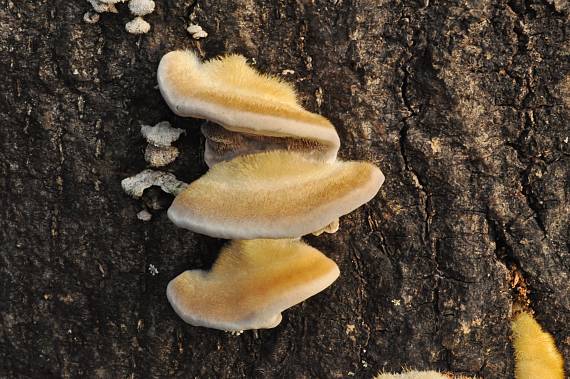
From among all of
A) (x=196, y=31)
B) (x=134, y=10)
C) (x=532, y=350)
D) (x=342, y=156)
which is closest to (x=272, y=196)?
(x=342, y=156)

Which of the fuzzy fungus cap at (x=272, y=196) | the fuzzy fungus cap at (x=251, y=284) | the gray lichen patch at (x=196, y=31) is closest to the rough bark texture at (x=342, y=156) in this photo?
the gray lichen patch at (x=196, y=31)

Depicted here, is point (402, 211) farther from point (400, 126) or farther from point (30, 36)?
point (30, 36)

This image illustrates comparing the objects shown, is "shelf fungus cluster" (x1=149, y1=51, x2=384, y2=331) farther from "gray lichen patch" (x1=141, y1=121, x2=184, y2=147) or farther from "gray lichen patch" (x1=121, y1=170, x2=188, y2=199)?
"gray lichen patch" (x1=141, y1=121, x2=184, y2=147)

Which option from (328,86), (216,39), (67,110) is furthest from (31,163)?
(328,86)

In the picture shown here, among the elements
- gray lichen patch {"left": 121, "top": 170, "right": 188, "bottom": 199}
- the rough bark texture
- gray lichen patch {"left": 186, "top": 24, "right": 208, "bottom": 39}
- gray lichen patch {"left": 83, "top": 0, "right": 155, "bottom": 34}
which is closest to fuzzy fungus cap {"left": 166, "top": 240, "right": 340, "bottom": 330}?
the rough bark texture

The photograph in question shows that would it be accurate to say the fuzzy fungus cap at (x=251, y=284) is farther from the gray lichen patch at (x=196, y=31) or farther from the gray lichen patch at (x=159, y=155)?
the gray lichen patch at (x=196, y=31)

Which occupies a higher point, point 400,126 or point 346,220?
point 400,126

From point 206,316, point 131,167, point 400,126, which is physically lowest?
point 206,316
